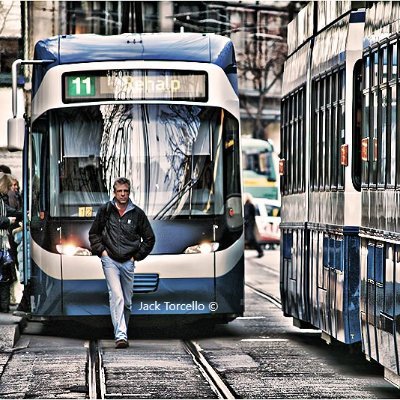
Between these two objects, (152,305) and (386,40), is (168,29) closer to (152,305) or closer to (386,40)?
(152,305)

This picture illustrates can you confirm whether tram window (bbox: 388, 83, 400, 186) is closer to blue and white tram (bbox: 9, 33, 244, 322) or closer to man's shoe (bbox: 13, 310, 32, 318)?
blue and white tram (bbox: 9, 33, 244, 322)

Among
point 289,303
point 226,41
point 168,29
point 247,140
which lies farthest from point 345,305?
point 168,29

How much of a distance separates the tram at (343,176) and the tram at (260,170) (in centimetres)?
4273

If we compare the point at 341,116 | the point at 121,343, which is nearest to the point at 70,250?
the point at 121,343

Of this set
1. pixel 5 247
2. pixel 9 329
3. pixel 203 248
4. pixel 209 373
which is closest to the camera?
pixel 209 373

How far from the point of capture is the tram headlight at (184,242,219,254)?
17141mm

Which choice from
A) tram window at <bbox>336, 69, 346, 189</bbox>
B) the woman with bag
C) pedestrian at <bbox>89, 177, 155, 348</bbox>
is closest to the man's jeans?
pedestrian at <bbox>89, 177, 155, 348</bbox>

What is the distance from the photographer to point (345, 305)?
1358 centimetres

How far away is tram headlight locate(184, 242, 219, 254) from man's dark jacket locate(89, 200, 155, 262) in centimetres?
102

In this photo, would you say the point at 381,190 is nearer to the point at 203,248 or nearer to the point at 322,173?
the point at 322,173

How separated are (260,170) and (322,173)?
45.9m

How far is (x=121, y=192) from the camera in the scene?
16.0 metres

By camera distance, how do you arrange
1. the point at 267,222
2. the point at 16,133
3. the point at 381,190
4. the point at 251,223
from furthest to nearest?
the point at 267,222 → the point at 251,223 → the point at 16,133 → the point at 381,190

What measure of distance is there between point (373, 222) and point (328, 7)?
3.71 m
